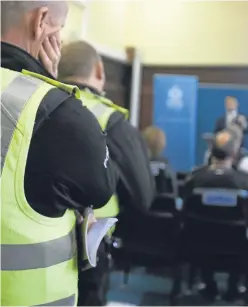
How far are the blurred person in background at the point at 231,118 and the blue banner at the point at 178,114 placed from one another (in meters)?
0.30

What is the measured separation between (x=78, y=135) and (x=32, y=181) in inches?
4.5

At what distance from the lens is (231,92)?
21.7 ft

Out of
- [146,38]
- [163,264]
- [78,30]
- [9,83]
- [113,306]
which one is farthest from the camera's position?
[146,38]

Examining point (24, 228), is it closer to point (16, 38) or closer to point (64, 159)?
point (64, 159)

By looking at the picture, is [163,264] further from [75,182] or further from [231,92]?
[231,92]

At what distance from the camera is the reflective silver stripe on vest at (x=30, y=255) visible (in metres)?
1.04

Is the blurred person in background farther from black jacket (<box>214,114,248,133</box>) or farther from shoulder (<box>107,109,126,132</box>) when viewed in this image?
shoulder (<box>107,109,126,132</box>)

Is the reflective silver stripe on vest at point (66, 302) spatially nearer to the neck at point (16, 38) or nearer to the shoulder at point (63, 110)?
the shoulder at point (63, 110)

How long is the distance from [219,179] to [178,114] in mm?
2994

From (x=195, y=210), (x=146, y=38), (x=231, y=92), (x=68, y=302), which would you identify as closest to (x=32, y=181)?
(x=68, y=302)

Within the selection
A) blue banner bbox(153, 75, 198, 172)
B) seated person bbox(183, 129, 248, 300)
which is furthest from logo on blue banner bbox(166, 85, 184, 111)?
seated person bbox(183, 129, 248, 300)

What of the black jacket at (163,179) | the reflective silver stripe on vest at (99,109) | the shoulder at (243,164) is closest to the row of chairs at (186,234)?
the black jacket at (163,179)

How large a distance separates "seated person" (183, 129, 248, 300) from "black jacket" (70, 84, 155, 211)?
1676 millimetres

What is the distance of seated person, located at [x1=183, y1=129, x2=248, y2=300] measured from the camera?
359 cm
